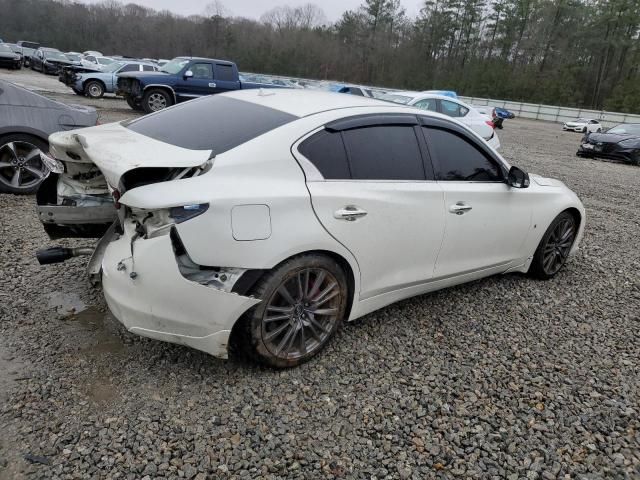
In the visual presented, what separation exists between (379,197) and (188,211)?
3.91 ft

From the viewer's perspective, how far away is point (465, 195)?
343 centimetres

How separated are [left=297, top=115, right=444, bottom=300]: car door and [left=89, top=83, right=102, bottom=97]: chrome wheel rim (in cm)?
1886

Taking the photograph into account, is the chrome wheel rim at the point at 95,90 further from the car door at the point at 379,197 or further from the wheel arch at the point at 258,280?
the wheel arch at the point at 258,280

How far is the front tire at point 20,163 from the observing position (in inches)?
210

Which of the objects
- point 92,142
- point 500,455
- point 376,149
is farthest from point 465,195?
point 92,142

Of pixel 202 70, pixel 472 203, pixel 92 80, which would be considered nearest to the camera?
pixel 472 203

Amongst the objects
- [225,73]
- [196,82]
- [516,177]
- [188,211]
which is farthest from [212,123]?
[225,73]

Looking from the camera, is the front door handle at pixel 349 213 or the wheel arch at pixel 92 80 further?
the wheel arch at pixel 92 80

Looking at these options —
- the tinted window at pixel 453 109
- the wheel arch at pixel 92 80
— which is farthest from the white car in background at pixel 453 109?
the wheel arch at pixel 92 80

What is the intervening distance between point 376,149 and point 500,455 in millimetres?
1885

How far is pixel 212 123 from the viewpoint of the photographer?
3016 mm

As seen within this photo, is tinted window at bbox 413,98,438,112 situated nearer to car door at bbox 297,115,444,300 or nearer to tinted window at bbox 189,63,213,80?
tinted window at bbox 189,63,213,80

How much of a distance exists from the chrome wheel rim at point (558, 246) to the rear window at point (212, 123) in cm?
295

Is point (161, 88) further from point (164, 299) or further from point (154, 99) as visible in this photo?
point (164, 299)
